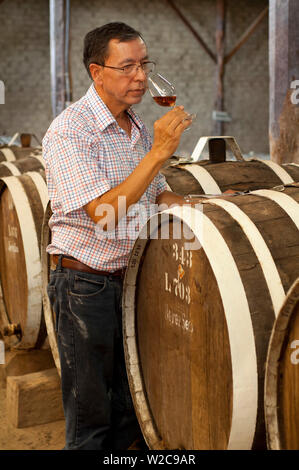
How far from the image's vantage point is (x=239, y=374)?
169cm

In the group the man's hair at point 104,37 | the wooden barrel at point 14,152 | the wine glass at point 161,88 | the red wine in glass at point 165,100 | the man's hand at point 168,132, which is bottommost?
the wooden barrel at point 14,152

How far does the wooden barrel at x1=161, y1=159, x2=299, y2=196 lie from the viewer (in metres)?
2.82

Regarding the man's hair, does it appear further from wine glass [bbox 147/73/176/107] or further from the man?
wine glass [bbox 147/73/176/107]

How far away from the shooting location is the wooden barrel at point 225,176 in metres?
2.82

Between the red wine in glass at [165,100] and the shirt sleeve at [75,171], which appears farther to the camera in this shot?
the red wine in glass at [165,100]

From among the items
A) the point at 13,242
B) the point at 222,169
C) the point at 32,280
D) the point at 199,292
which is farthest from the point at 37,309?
the point at 199,292

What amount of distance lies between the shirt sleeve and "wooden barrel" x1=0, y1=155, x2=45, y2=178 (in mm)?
2072

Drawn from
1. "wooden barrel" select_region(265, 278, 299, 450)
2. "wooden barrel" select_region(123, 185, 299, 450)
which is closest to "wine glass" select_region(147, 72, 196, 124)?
"wooden barrel" select_region(123, 185, 299, 450)

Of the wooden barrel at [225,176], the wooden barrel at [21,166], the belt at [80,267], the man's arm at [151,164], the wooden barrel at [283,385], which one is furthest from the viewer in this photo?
the wooden barrel at [21,166]

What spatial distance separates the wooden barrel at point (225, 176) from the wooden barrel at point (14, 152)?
2.28 m

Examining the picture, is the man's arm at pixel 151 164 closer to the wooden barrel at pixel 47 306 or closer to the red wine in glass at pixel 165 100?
the red wine in glass at pixel 165 100

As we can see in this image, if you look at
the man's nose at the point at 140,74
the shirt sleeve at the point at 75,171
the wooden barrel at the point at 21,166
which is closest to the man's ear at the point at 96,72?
the man's nose at the point at 140,74

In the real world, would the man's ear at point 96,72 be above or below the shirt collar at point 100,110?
above
